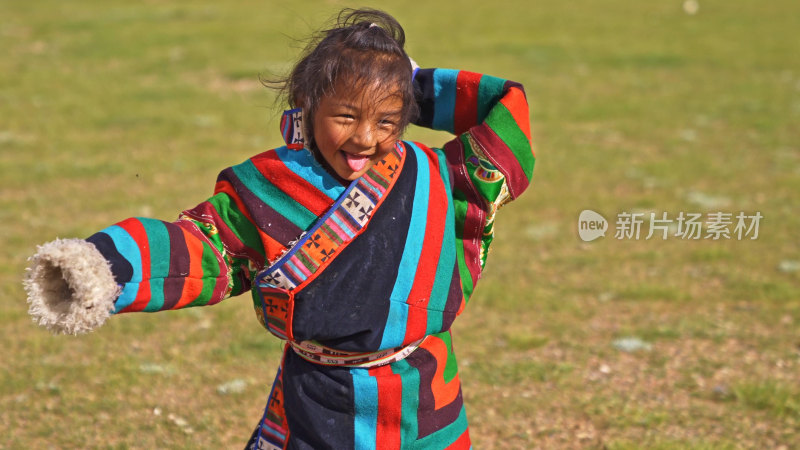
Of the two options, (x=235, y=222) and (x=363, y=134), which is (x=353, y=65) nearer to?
(x=363, y=134)

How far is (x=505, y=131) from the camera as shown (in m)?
2.45

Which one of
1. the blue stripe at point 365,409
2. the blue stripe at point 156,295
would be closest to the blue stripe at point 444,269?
the blue stripe at point 365,409

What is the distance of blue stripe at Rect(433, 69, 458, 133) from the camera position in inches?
98.9

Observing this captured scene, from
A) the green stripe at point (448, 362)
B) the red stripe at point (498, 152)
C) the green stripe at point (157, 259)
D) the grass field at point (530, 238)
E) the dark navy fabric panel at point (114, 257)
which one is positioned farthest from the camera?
the grass field at point (530, 238)

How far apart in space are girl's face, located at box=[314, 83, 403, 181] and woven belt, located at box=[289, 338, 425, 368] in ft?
1.58

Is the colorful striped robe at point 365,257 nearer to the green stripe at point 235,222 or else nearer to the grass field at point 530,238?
the green stripe at point 235,222

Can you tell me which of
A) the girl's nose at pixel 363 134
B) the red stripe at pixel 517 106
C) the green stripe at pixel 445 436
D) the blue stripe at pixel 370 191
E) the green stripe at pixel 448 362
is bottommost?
the green stripe at pixel 445 436

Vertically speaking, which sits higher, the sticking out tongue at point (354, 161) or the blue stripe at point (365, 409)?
the sticking out tongue at point (354, 161)

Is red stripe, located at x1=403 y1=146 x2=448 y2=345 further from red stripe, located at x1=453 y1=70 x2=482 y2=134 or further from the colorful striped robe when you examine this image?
red stripe, located at x1=453 y1=70 x2=482 y2=134

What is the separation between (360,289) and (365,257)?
0.28 feet

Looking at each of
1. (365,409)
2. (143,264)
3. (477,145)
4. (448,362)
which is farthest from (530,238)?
(143,264)

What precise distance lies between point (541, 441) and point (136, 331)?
8.72 feet

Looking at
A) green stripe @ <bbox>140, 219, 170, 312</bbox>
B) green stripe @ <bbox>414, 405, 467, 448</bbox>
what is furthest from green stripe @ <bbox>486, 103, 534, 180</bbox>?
green stripe @ <bbox>140, 219, 170, 312</bbox>

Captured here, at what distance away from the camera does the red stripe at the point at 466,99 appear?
251 centimetres
